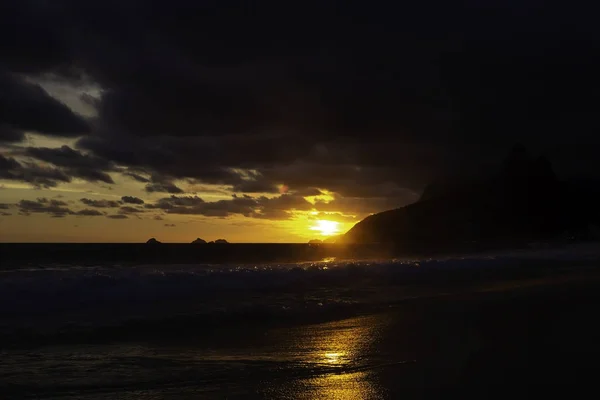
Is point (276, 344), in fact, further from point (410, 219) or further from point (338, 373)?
point (410, 219)

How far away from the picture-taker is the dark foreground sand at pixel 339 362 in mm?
6676

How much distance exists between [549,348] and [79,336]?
802 centimetres

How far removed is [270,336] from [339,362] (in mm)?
2510

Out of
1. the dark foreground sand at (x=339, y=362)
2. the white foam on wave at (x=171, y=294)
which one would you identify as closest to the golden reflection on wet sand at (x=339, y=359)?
the dark foreground sand at (x=339, y=362)

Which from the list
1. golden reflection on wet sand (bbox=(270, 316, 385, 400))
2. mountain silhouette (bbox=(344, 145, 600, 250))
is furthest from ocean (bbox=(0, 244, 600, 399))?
mountain silhouette (bbox=(344, 145, 600, 250))

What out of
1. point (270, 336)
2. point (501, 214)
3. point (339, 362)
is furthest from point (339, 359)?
point (501, 214)

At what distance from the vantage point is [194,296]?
16453 millimetres

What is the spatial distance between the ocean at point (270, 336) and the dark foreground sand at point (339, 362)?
0.09 feet

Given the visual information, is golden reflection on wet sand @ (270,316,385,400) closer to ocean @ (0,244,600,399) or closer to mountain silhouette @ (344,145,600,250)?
ocean @ (0,244,600,399)

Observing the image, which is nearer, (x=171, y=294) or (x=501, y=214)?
(x=171, y=294)

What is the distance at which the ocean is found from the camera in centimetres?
698

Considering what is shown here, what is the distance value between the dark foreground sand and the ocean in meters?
0.03

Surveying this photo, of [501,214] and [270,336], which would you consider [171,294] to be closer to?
[270,336]

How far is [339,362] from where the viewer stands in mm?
8062
